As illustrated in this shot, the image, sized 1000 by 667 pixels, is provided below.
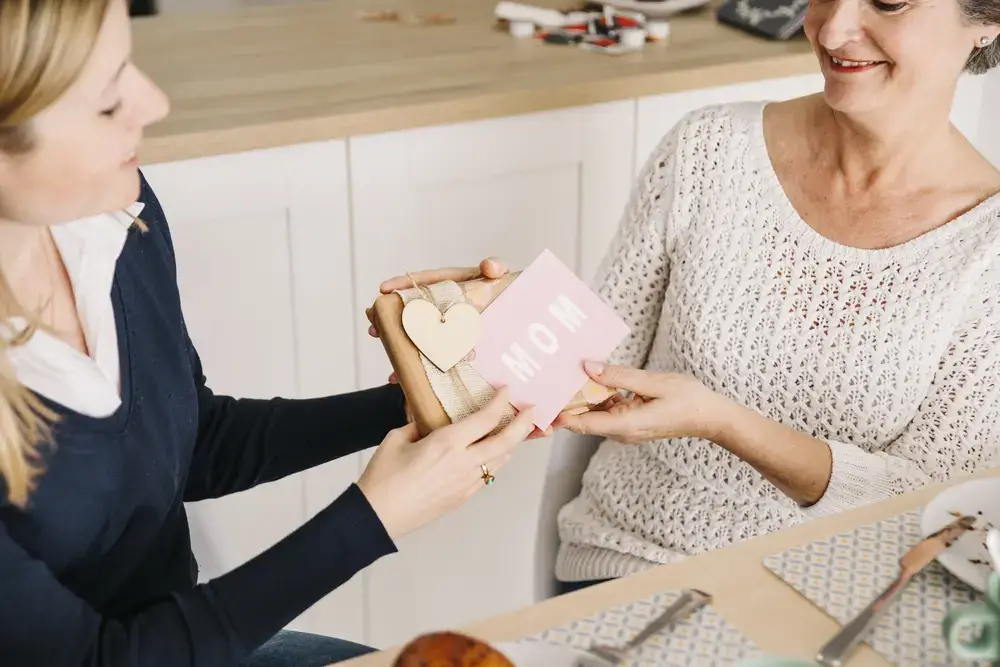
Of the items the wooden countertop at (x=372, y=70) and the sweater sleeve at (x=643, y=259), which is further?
the wooden countertop at (x=372, y=70)

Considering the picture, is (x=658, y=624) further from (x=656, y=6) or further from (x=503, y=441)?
(x=656, y=6)

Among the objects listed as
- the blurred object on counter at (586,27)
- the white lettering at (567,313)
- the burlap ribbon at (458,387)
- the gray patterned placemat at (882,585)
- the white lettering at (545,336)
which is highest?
the blurred object on counter at (586,27)

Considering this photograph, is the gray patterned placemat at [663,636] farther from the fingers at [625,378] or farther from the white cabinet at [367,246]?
the white cabinet at [367,246]

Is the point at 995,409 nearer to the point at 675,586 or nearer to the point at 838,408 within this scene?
the point at 838,408

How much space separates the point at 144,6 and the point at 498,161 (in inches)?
67.4

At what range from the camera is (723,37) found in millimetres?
1949

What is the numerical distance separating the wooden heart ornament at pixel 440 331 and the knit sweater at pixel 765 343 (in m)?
0.40

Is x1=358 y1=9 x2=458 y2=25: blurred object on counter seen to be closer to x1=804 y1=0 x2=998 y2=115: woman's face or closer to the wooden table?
x1=804 y1=0 x2=998 y2=115: woman's face

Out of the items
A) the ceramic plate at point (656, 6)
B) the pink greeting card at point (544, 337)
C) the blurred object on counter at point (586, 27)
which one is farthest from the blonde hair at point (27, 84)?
the ceramic plate at point (656, 6)

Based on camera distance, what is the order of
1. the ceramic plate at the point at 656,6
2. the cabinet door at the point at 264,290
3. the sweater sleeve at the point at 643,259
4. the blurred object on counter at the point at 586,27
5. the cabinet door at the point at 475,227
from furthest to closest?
the ceramic plate at the point at 656,6, the blurred object on counter at the point at 586,27, the cabinet door at the point at 475,227, the cabinet door at the point at 264,290, the sweater sleeve at the point at 643,259

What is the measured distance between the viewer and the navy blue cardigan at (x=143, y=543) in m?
0.86

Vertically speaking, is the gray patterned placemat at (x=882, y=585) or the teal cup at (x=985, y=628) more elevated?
the teal cup at (x=985, y=628)

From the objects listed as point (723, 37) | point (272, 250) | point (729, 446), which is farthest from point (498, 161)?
point (729, 446)

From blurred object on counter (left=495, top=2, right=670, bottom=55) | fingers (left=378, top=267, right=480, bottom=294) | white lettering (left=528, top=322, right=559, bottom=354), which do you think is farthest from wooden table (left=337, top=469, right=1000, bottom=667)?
blurred object on counter (left=495, top=2, right=670, bottom=55)
